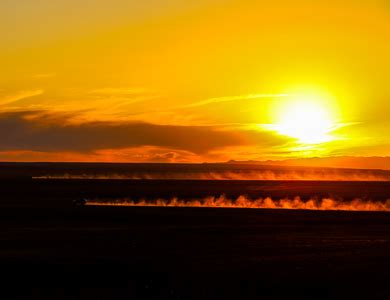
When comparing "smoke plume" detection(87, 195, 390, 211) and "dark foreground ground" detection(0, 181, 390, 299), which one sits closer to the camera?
"dark foreground ground" detection(0, 181, 390, 299)

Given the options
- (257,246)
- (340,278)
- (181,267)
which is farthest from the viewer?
(257,246)

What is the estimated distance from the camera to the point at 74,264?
36844 mm

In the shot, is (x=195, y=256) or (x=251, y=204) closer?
(x=195, y=256)

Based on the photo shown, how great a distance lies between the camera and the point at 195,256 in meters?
39.2

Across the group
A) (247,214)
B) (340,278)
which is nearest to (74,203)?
(247,214)

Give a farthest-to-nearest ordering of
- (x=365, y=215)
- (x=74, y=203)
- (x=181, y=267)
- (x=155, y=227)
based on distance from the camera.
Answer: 1. (x=74, y=203)
2. (x=365, y=215)
3. (x=155, y=227)
4. (x=181, y=267)

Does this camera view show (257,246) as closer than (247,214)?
Yes

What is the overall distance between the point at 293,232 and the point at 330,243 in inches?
252

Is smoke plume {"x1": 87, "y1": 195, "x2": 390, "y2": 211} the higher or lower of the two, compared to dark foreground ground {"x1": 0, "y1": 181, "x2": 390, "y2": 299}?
lower

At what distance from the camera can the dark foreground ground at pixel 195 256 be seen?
30594 millimetres

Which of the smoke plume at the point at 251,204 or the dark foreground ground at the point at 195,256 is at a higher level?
the dark foreground ground at the point at 195,256

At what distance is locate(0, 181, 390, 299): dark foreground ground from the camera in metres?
30.6

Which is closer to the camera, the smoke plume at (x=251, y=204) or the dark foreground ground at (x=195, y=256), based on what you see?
the dark foreground ground at (x=195, y=256)

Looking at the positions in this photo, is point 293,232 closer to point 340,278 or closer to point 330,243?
point 330,243
